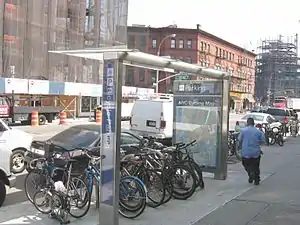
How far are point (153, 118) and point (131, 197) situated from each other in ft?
35.1

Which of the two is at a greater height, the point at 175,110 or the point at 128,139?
the point at 175,110

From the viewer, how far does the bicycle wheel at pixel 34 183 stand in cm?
774

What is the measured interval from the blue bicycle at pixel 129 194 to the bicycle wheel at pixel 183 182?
64.6 inches

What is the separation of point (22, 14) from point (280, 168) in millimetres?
28631

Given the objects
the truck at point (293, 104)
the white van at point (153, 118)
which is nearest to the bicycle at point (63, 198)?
the white van at point (153, 118)

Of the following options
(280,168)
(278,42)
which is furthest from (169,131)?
(278,42)

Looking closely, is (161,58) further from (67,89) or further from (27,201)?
(67,89)

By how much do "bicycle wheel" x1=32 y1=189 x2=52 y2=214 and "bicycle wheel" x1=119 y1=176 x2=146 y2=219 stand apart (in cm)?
109

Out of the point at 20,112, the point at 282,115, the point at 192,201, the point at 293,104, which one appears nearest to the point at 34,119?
the point at 20,112

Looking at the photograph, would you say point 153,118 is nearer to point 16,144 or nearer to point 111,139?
point 16,144

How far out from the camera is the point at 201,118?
1182 cm

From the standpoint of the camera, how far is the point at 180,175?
9102 mm

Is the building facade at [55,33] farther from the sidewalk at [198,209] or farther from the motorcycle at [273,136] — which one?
the sidewalk at [198,209]

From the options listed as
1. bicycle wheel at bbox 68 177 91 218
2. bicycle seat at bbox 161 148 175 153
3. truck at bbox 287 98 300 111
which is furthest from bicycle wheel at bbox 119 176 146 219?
truck at bbox 287 98 300 111
